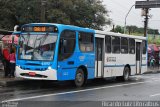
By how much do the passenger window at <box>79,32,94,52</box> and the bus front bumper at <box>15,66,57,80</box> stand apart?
2.39 metres

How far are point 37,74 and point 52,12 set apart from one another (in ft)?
79.4

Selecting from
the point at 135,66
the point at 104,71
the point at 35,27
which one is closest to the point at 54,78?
the point at 35,27

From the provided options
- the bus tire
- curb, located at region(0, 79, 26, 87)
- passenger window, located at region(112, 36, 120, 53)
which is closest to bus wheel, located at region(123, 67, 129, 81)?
the bus tire

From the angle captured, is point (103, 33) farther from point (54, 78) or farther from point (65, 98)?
point (65, 98)

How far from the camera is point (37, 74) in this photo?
16984 millimetres

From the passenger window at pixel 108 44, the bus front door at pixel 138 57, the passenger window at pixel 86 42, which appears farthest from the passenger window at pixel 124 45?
the passenger window at pixel 86 42

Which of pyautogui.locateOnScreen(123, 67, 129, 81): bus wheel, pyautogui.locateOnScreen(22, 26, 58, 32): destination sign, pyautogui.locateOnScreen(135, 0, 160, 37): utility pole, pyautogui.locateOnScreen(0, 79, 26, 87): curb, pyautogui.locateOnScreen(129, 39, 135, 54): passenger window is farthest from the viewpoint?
pyautogui.locateOnScreen(135, 0, 160, 37): utility pole

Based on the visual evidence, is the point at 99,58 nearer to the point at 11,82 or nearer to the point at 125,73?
the point at 125,73

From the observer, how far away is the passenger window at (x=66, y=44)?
17062 mm

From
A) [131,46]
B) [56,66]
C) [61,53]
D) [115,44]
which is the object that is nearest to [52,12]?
[131,46]

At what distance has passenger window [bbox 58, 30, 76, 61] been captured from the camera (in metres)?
17.1

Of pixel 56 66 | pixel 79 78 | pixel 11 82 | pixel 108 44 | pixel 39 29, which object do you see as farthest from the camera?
pixel 108 44

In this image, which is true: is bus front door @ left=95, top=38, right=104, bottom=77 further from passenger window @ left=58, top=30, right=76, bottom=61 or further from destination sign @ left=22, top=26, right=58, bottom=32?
destination sign @ left=22, top=26, right=58, bottom=32

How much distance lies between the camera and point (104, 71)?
20.7m
